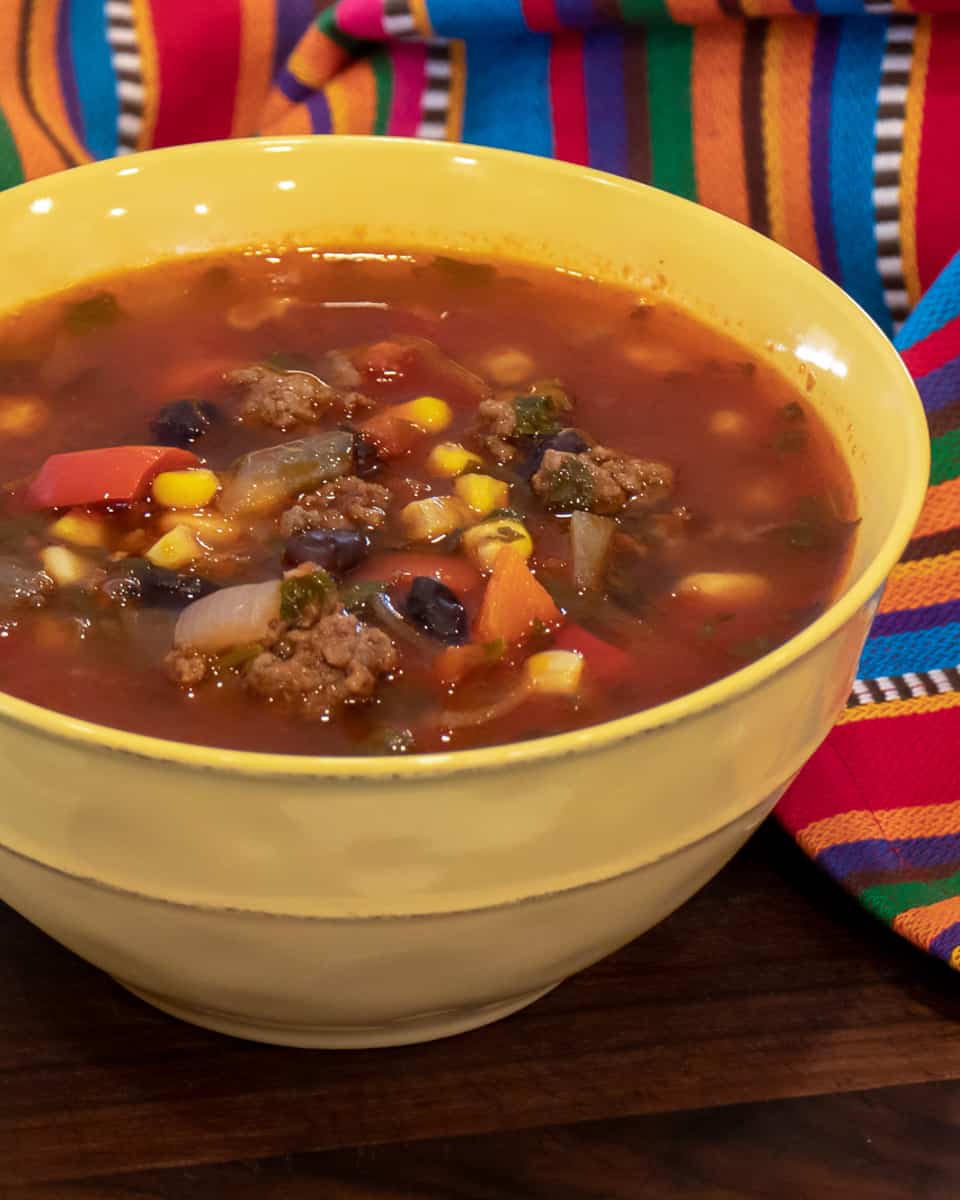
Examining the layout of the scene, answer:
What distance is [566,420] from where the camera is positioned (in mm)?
2951

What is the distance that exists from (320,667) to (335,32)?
242 centimetres

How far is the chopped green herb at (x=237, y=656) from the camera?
2.30m

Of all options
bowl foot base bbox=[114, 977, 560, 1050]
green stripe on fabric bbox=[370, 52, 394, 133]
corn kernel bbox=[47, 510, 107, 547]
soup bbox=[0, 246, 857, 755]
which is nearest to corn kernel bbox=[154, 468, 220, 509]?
soup bbox=[0, 246, 857, 755]

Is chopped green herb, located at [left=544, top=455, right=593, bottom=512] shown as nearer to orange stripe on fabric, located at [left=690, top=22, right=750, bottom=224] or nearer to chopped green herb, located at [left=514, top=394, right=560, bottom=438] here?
chopped green herb, located at [left=514, top=394, right=560, bottom=438]

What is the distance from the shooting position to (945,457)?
10.9ft

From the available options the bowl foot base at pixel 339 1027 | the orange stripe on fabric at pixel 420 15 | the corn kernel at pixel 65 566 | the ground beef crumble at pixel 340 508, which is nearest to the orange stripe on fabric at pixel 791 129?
the orange stripe on fabric at pixel 420 15

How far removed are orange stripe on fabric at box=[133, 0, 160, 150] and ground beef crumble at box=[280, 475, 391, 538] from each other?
75.4 inches

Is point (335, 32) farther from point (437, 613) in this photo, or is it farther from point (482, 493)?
point (437, 613)

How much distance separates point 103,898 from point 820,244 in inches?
105

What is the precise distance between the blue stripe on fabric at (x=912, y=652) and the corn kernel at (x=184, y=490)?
1.27 meters

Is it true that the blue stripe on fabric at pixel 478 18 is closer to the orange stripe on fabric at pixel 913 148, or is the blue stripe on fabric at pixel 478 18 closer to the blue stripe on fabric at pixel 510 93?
the blue stripe on fabric at pixel 510 93

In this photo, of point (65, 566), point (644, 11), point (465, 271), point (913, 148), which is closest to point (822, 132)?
point (913, 148)

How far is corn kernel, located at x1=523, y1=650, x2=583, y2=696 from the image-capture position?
7.50 ft

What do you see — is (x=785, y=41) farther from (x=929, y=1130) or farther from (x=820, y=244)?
(x=929, y=1130)
